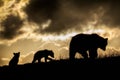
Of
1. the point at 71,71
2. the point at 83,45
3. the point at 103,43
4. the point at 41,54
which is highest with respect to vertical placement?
the point at 41,54

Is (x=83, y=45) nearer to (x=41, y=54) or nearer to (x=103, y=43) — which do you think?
(x=103, y=43)

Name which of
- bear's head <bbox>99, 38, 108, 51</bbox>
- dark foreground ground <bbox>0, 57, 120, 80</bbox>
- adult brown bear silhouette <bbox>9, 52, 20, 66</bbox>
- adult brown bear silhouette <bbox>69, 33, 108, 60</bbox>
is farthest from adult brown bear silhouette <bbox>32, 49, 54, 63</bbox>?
dark foreground ground <bbox>0, 57, 120, 80</bbox>

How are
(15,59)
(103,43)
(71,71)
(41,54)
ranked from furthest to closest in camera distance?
(41,54) → (103,43) → (15,59) → (71,71)

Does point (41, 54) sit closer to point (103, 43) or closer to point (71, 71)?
point (103, 43)

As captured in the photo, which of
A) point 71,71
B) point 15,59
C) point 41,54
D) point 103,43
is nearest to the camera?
point 71,71

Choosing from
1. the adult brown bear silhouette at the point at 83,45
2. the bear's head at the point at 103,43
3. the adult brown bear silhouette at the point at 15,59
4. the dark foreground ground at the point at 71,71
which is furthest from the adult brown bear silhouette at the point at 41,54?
the dark foreground ground at the point at 71,71

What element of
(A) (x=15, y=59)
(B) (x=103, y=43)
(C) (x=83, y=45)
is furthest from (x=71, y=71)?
(B) (x=103, y=43)

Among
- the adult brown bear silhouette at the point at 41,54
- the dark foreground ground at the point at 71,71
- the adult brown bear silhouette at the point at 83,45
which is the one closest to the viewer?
the dark foreground ground at the point at 71,71

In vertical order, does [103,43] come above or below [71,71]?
above

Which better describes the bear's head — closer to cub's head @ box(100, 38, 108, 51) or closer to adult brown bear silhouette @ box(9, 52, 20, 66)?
cub's head @ box(100, 38, 108, 51)

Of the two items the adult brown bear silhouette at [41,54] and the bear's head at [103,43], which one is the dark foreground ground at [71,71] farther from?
the adult brown bear silhouette at [41,54]

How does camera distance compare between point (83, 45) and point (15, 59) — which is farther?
point (15, 59)

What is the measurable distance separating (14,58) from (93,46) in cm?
728

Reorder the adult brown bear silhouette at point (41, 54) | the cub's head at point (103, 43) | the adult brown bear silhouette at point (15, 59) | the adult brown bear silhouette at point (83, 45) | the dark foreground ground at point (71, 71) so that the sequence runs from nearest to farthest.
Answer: the dark foreground ground at point (71, 71), the adult brown bear silhouette at point (83, 45), the adult brown bear silhouette at point (15, 59), the cub's head at point (103, 43), the adult brown bear silhouette at point (41, 54)
